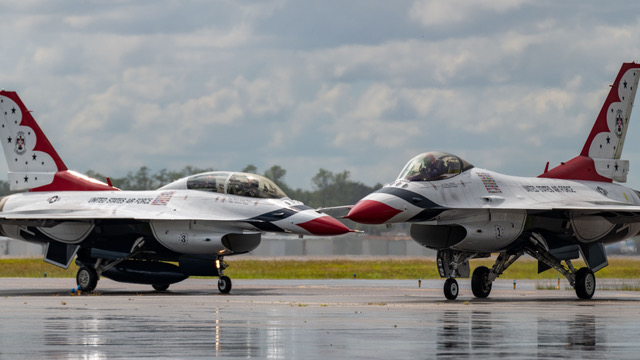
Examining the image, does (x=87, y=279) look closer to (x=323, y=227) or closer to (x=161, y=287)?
(x=161, y=287)

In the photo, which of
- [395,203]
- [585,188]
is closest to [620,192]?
A: [585,188]

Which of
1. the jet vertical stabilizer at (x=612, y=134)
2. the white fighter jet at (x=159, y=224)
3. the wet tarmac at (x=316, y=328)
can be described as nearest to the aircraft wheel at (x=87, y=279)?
the white fighter jet at (x=159, y=224)

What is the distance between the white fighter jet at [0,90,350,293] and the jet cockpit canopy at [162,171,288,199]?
0.09 ft

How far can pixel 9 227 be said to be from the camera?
2856 cm

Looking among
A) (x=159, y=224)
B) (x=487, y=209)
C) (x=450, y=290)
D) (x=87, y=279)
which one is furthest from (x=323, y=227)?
(x=87, y=279)

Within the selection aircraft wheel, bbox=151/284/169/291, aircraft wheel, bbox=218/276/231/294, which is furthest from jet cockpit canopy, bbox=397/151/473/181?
aircraft wheel, bbox=151/284/169/291

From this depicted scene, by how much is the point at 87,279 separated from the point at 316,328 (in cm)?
1445

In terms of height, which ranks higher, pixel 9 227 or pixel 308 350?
pixel 9 227

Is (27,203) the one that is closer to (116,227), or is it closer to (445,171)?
(116,227)

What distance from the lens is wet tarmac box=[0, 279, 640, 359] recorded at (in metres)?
11.0

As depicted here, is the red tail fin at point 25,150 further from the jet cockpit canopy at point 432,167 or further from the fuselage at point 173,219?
the jet cockpit canopy at point 432,167

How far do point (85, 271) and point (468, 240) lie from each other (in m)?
11.1

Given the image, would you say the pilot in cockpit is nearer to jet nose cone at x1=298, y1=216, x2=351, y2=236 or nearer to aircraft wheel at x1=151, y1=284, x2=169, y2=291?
jet nose cone at x1=298, y1=216, x2=351, y2=236

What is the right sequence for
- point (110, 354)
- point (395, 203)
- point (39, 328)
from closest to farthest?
point (110, 354) < point (39, 328) < point (395, 203)
